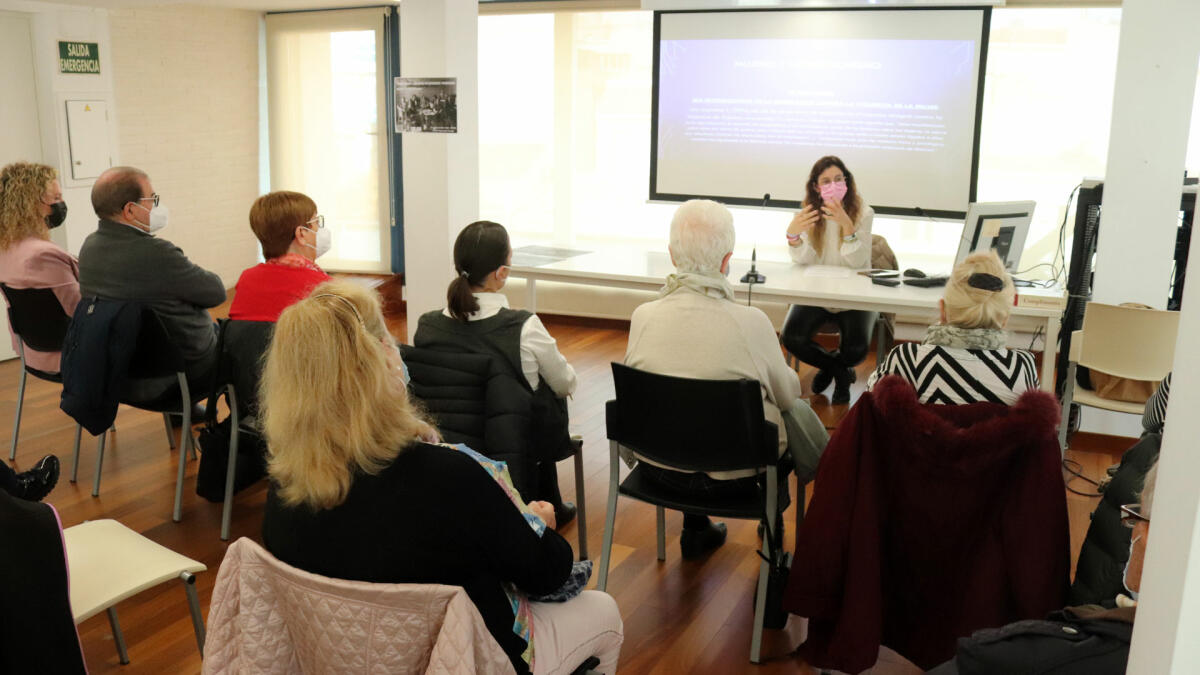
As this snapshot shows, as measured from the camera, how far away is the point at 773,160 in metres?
6.48

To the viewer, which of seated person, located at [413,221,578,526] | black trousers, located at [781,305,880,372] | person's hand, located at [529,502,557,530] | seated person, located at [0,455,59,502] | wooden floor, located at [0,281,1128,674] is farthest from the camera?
black trousers, located at [781,305,880,372]

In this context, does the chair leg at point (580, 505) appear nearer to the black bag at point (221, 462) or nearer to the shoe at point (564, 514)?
the shoe at point (564, 514)

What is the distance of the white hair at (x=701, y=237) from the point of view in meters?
2.94

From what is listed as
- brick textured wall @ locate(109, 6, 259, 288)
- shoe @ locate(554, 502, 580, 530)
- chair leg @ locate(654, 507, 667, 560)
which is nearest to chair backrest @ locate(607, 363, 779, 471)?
chair leg @ locate(654, 507, 667, 560)

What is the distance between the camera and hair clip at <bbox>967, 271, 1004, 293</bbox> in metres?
2.71

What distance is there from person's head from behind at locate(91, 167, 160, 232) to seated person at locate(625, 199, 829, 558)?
84.3 inches

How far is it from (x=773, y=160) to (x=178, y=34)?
462 cm

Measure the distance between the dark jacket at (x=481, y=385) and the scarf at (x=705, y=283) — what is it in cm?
48

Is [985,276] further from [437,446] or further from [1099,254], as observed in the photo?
[1099,254]

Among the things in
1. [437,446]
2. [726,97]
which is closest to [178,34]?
[726,97]

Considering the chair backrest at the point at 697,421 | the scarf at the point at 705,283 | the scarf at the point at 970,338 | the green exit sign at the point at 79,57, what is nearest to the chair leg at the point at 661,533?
the chair backrest at the point at 697,421

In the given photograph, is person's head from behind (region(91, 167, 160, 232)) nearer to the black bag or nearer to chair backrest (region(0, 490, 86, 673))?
the black bag

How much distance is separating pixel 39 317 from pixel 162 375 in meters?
0.69

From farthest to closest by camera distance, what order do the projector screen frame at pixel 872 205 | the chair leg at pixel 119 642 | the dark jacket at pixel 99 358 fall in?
the projector screen frame at pixel 872 205 < the dark jacket at pixel 99 358 < the chair leg at pixel 119 642
